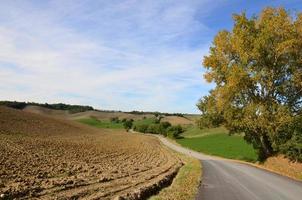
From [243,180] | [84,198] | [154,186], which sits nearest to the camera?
[84,198]

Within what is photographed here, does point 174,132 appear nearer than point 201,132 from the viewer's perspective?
No

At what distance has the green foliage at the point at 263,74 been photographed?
3769 cm

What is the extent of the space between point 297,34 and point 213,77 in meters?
9.03

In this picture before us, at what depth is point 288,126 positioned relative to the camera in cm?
3706

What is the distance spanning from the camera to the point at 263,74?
128 ft

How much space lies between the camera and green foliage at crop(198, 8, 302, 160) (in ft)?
124

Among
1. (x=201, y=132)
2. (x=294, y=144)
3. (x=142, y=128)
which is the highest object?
(x=142, y=128)

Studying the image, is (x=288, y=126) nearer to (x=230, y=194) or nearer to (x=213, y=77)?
(x=213, y=77)

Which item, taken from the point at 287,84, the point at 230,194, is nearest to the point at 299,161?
the point at 287,84

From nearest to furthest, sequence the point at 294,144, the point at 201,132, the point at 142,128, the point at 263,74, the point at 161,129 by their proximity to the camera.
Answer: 1. the point at 294,144
2. the point at 263,74
3. the point at 201,132
4. the point at 161,129
5. the point at 142,128

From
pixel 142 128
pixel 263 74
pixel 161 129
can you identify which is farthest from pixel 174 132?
pixel 263 74

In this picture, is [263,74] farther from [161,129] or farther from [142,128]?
[142,128]

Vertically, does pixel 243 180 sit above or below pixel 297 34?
below

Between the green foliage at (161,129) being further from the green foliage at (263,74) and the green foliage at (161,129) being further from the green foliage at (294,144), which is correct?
the green foliage at (294,144)
